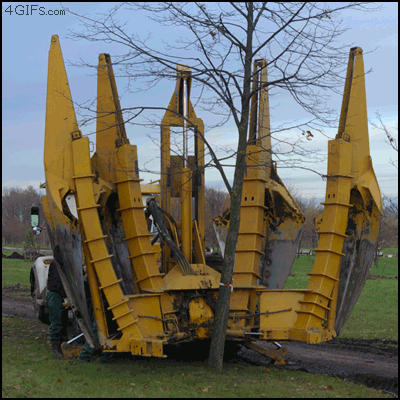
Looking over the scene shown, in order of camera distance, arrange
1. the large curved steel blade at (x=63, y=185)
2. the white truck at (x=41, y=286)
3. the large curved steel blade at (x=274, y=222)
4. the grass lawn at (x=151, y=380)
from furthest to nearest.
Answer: the white truck at (x=41, y=286)
the large curved steel blade at (x=274, y=222)
the large curved steel blade at (x=63, y=185)
the grass lawn at (x=151, y=380)

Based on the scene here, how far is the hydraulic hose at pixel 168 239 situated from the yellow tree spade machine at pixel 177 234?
2 centimetres

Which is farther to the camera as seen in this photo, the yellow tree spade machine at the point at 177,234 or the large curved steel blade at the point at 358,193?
the large curved steel blade at the point at 358,193

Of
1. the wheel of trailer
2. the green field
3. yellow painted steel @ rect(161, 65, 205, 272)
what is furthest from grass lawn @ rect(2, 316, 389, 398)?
yellow painted steel @ rect(161, 65, 205, 272)

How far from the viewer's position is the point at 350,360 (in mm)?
10125

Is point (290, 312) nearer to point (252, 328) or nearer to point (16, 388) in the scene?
point (252, 328)

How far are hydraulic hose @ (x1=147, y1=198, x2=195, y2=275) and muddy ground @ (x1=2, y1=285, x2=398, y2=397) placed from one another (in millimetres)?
2199

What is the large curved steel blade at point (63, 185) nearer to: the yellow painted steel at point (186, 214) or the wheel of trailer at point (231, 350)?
the yellow painted steel at point (186, 214)

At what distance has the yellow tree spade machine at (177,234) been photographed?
808cm

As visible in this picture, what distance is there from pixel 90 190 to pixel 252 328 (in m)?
3.45

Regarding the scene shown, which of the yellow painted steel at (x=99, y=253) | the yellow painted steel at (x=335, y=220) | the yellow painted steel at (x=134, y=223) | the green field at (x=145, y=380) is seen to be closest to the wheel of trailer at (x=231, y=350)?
the green field at (x=145, y=380)

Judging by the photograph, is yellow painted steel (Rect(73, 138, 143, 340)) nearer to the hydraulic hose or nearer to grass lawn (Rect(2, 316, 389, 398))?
grass lawn (Rect(2, 316, 389, 398))

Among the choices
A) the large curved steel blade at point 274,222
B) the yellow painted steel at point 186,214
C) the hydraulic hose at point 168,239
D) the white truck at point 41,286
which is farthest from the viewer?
the white truck at point 41,286

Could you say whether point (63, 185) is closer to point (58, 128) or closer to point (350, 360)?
point (58, 128)

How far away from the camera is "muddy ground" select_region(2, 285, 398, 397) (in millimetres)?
8742
